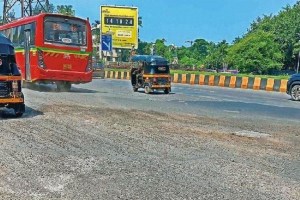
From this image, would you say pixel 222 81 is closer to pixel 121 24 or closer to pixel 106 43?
pixel 106 43

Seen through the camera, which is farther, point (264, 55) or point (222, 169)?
point (264, 55)

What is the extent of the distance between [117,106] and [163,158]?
5.91m

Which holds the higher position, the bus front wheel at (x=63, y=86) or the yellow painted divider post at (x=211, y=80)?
the bus front wheel at (x=63, y=86)

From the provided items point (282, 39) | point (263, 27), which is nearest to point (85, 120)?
point (282, 39)

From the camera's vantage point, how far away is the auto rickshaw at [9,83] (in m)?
8.94

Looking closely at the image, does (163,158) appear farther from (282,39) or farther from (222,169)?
(282,39)

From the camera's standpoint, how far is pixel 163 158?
19.4ft

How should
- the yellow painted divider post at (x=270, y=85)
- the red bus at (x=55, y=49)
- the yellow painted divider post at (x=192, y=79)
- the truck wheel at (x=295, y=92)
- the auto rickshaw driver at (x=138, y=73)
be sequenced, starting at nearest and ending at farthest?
1. the red bus at (x=55, y=49)
2. the truck wheel at (x=295, y=92)
3. the auto rickshaw driver at (x=138, y=73)
4. the yellow painted divider post at (x=270, y=85)
5. the yellow painted divider post at (x=192, y=79)

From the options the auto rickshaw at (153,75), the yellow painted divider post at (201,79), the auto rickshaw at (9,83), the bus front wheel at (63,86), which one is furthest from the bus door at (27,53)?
the yellow painted divider post at (201,79)

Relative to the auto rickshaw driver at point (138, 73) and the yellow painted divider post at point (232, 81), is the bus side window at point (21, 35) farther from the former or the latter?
the yellow painted divider post at point (232, 81)

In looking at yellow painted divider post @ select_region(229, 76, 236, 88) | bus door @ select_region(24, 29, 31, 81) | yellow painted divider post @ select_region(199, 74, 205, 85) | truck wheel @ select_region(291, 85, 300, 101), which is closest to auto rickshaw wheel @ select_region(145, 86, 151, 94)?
bus door @ select_region(24, 29, 31, 81)

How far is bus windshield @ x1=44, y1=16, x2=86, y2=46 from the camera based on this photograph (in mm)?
16234

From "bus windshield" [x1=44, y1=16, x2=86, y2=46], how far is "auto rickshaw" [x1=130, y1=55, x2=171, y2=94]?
334 cm

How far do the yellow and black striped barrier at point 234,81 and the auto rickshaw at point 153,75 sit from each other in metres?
9.37
